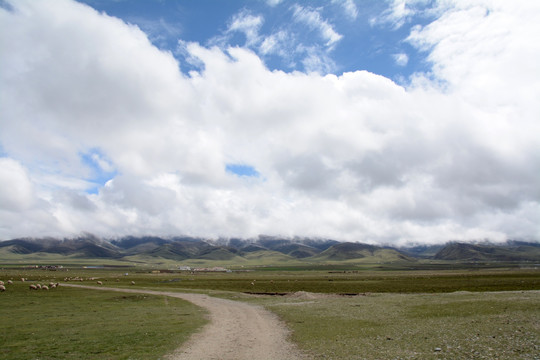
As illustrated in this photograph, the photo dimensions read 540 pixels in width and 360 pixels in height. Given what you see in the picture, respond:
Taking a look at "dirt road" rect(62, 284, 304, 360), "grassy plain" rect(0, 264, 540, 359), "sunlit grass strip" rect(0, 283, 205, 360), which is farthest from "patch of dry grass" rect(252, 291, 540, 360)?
"sunlit grass strip" rect(0, 283, 205, 360)

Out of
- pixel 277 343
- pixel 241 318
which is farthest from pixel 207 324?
pixel 277 343

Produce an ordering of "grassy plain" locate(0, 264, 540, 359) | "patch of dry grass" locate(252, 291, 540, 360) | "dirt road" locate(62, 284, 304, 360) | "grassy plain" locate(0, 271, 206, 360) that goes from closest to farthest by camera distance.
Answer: "patch of dry grass" locate(252, 291, 540, 360) < "grassy plain" locate(0, 264, 540, 359) < "dirt road" locate(62, 284, 304, 360) < "grassy plain" locate(0, 271, 206, 360)

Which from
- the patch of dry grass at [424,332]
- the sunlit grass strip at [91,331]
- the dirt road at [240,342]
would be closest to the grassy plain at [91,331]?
the sunlit grass strip at [91,331]

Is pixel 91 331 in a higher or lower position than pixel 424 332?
lower

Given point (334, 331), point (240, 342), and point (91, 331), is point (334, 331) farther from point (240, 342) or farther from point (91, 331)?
point (91, 331)

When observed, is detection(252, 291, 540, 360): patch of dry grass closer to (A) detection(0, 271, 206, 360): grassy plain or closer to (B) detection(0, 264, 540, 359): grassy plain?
(B) detection(0, 264, 540, 359): grassy plain

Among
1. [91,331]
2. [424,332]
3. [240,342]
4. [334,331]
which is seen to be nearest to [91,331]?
[91,331]

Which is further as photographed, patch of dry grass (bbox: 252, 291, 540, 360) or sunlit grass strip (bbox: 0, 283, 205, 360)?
sunlit grass strip (bbox: 0, 283, 205, 360)

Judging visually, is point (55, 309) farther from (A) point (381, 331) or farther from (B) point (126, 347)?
(A) point (381, 331)

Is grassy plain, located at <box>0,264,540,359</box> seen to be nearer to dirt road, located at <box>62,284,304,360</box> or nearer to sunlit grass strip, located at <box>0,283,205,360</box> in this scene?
sunlit grass strip, located at <box>0,283,205,360</box>

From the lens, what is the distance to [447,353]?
18.7 meters

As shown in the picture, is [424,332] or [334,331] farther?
[334,331]

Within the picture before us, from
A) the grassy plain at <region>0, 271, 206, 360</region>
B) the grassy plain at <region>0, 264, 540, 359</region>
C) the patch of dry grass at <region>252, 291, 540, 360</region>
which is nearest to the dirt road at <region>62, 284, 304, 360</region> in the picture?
the grassy plain at <region>0, 264, 540, 359</region>

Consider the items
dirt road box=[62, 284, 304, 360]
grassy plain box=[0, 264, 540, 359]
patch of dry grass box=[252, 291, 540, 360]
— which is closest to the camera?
patch of dry grass box=[252, 291, 540, 360]
